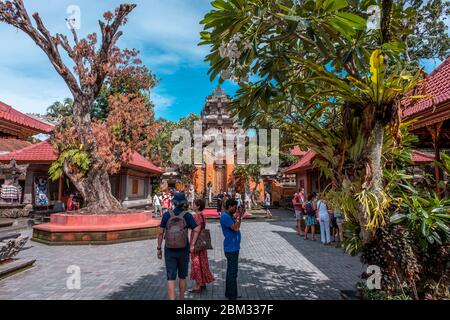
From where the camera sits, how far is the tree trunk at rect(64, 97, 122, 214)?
11.2 metres

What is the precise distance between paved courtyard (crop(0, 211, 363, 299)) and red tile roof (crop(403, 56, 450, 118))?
337 cm

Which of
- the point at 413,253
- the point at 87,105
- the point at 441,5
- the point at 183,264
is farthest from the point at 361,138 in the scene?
the point at 441,5

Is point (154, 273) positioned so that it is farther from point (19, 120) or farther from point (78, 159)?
point (78, 159)

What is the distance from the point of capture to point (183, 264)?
429 centimetres

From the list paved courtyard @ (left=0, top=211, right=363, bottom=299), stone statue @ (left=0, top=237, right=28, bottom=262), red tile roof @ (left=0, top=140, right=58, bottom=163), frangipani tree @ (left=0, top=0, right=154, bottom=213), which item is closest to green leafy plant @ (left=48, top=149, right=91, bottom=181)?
frangipani tree @ (left=0, top=0, right=154, bottom=213)

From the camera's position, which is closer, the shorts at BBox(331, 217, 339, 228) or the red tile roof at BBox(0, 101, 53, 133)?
the red tile roof at BBox(0, 101, 53, 133)

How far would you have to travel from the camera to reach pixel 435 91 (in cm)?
564

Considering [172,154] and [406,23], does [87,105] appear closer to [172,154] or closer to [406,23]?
[406,23]

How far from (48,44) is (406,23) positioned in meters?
11.4

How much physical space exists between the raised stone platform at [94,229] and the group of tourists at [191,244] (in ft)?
17.9

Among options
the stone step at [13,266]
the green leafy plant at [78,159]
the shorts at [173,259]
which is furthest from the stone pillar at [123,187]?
the shorts at [173,259]

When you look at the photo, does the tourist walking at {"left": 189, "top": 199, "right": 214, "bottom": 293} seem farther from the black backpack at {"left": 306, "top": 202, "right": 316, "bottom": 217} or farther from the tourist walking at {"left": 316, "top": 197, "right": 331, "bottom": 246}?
the black backpack at {"left": 306, "top": 202, "right": 316, "bottom": 217}

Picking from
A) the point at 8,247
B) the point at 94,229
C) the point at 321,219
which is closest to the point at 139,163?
the point at 94,229

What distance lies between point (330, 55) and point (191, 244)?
3.19 metres
